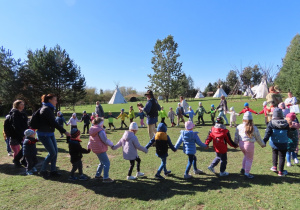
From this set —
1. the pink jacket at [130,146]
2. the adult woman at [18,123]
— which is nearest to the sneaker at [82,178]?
the pink jacket at [130,146]

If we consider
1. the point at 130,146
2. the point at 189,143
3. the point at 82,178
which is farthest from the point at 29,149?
the point at 189,143

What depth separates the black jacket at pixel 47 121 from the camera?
4.93m

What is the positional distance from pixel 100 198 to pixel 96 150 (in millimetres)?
1166

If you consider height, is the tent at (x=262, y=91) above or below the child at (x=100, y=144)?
above

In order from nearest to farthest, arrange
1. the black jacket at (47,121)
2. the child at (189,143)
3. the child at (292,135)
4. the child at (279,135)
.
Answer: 1. the child at (279,135)
2. the child at (189,143)
3. the black jacket at (47,121)
4. the child at (292,135)

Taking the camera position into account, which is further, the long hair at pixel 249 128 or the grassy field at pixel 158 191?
the long hair at pixel 249 128

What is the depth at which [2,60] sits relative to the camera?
30500mm

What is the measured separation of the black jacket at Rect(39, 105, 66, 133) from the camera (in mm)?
4934

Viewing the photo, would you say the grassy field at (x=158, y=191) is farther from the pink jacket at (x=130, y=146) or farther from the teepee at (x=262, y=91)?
the teepee at (x=262, y=91)

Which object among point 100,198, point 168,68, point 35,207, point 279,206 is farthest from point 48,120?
point 168,68

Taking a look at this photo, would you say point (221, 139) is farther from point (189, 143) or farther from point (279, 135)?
point (279, 135)

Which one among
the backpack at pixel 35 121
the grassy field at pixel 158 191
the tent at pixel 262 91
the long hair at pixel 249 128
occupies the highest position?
the tent at pixel 262 91

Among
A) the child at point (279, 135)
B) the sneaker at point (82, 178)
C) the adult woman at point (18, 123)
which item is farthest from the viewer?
the adult woman at point (18, 123)

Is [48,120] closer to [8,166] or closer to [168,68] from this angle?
[8,166]
